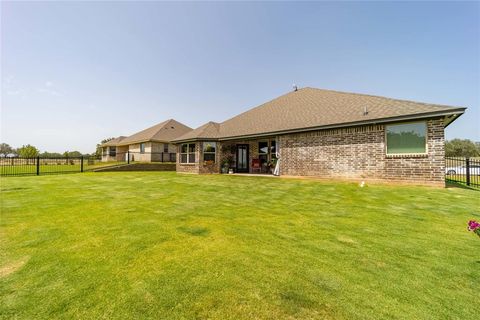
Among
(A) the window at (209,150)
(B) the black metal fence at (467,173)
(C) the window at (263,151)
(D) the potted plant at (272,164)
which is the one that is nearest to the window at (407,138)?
(B) the black metal fence at (467,173)

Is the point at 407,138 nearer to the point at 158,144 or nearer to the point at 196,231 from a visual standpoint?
the point at 196,231

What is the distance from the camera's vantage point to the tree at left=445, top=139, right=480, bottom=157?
191ft

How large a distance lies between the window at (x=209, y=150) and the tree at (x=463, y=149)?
73889 mm

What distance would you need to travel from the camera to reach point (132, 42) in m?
13.8

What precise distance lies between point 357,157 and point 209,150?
11153 millimetres

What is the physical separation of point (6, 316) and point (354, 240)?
175 inches

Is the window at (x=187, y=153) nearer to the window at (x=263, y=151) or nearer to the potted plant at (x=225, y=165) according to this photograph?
the potted plant at (x=225, y=165)

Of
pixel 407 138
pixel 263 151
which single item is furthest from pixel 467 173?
pixel 263 151

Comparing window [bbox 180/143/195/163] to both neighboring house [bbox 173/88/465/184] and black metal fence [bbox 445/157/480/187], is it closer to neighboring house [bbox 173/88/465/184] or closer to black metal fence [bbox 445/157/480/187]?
neighboring house [bbox 173/88/465/184]

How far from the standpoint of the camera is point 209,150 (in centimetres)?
1744

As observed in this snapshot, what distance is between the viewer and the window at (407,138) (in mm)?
9203

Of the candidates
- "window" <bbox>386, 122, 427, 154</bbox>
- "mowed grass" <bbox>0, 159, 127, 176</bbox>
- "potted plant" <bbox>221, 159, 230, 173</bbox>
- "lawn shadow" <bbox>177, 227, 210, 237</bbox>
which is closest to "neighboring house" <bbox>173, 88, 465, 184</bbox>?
"window" <bbox>386, 122, 427, 154</bbox>

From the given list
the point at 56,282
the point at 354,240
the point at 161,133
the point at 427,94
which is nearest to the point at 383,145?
the point at 354,240

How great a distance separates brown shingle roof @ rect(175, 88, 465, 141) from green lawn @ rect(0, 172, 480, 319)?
6.13 m
